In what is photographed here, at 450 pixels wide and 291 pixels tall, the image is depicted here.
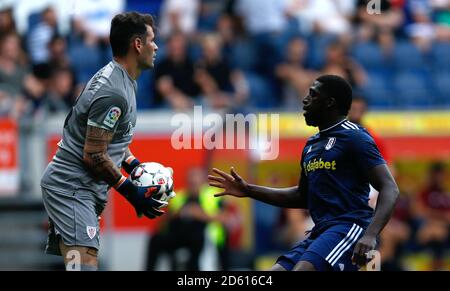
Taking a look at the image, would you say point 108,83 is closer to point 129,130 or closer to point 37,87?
point 129,130

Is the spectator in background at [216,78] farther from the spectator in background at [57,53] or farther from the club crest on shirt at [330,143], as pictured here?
the club crest on shirt at [330,143]

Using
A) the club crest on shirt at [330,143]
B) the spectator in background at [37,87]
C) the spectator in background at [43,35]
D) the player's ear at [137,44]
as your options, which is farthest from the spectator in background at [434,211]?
the player's ear at [137,44]

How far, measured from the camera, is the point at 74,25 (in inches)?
587

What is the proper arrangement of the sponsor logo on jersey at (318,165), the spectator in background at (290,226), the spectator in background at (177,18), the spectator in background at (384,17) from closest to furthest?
the sponsor logo on jersey at (318,165)
the spectator in background at (290,226)
the spectator in background at (177,18)
the spectator in background at (384,17)

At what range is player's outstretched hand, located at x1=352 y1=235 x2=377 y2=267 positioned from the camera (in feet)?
22.1

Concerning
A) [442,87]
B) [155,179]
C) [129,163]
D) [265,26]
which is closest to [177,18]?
[265,26]

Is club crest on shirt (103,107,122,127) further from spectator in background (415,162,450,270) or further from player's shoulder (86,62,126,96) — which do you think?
spectator in background (415,162,450,270)

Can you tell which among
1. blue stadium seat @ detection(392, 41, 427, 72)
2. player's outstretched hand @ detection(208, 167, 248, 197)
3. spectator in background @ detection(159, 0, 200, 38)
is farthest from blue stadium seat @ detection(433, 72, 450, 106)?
player's outstretched hand @ detection(208, 167, 248, 197)

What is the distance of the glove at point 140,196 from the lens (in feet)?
23.4

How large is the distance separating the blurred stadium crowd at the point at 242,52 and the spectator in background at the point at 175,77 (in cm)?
1

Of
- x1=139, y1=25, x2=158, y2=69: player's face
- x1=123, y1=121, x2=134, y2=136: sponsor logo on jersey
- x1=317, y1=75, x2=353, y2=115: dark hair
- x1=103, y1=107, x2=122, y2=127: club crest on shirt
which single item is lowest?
x1=123, y1=121, x2=134, y2=136: sponsor logo on jersey

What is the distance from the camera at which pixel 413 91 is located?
14594 mm
